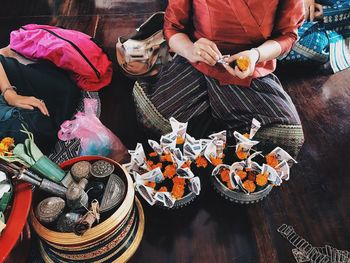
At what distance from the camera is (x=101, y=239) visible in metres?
1.01

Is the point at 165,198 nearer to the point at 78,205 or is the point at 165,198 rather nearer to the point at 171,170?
the point at 171,170

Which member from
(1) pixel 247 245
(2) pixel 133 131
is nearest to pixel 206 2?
(2) pixel 133 131

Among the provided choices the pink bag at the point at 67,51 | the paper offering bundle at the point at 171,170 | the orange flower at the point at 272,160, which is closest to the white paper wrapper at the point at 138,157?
the paper offering bundle at the point at 171,170

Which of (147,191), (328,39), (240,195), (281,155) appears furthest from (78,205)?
(328,39)

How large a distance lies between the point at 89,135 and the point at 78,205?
462 millimetres

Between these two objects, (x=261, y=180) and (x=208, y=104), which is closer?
(x=261, y=180)

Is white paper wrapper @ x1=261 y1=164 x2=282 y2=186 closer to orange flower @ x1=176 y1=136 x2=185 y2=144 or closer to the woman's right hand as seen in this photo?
orange flower @ x1=176 y1=136 x2=185 y2=144

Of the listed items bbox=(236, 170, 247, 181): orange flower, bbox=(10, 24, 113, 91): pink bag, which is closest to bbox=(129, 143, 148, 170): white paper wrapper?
bbox=(236, 170, 247, 181): orange flower

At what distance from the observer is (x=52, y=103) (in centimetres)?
154

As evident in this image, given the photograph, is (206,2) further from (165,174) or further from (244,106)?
(165,174)

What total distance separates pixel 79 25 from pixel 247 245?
1.75 meters

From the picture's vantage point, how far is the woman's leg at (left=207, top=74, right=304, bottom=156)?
52.4 inches

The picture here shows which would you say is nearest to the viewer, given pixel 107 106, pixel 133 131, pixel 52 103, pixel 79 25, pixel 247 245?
pixel 247 245

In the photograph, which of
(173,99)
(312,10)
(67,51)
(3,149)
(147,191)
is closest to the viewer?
(3,149)
